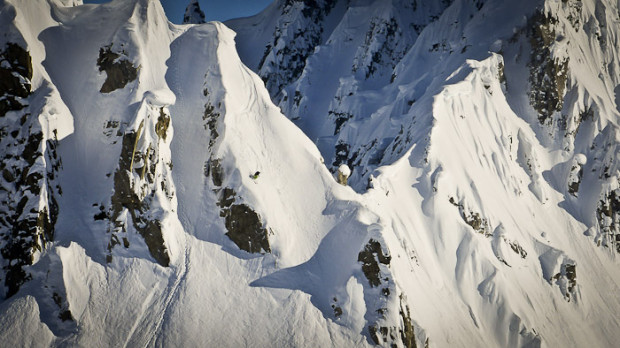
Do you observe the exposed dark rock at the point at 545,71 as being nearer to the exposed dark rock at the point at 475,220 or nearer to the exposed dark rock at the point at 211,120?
the exposed dark rock at the point at 475,220

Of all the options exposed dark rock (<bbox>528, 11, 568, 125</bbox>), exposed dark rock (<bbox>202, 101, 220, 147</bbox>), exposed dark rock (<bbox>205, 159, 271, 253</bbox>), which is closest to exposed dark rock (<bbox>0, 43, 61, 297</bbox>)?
exposed dark rock (<bbox>202, 101, 220, 147</bbox>)

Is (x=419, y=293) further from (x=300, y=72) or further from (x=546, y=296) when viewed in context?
(x=300, y=72)

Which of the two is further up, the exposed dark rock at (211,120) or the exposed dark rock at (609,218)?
the exposed dark rock at (211,120)

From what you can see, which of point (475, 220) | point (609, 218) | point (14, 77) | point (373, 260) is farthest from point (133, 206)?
point (609, 218)

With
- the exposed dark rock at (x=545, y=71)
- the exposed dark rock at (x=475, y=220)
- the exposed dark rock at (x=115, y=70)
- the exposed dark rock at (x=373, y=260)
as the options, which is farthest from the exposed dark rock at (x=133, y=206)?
the exposed dark rock at (x=545, y=71)

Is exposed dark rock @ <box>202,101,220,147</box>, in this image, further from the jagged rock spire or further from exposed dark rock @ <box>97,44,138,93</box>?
the jagged rock spire
